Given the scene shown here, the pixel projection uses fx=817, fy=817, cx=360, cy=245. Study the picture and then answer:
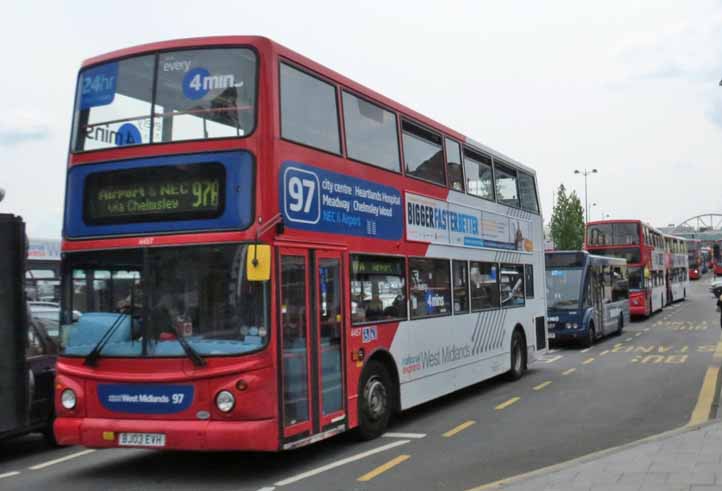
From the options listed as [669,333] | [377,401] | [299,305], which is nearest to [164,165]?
[299,305]

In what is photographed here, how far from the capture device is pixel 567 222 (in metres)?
66.6

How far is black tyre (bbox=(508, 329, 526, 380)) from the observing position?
15.6 meters

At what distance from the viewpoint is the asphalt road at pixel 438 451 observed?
7.99 metres

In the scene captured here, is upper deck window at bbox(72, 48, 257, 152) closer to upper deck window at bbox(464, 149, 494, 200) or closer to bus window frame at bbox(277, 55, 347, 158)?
bus window frame at bbox(277, 55, 347, 158)

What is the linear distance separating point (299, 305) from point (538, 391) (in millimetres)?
7138

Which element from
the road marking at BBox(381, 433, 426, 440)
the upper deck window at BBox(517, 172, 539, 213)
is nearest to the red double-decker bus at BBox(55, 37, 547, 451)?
the road marking at BBox(381, 433, 426, 440)

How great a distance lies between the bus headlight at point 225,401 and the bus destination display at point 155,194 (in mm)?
1697

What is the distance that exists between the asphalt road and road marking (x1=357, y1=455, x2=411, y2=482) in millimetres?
10

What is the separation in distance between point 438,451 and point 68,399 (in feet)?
13.2

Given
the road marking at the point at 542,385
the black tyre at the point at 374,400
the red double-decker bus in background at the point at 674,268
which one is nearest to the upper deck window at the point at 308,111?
the black tyre at the point at 374,400

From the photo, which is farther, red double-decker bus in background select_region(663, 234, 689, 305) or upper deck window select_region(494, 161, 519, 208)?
red double-decker bus in background select_region(663, 234, 689, 305)

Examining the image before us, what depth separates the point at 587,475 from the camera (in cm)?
695

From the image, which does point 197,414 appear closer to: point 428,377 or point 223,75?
point 223,75

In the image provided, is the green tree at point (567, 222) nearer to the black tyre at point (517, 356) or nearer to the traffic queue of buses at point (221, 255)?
the black tyre at point (517, 356)
